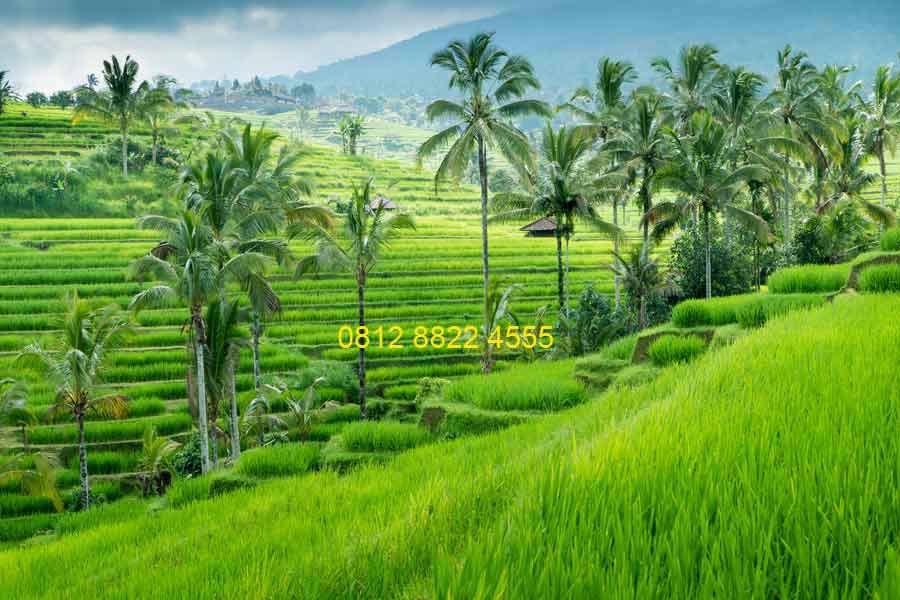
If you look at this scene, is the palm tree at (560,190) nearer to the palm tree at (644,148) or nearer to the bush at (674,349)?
the palm tree at (644,148)

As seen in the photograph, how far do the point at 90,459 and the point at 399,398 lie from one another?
342 inches

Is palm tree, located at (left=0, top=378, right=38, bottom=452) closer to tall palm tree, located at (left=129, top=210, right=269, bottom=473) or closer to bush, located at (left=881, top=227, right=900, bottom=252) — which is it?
tall palm tree, located at (left=129, top=210, right=269, bottom=473)

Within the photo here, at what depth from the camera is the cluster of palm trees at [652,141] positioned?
20.6 metres

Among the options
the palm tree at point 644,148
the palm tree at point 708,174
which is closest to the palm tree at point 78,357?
the palm tree at point 708,174

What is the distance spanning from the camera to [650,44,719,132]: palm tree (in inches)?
1177

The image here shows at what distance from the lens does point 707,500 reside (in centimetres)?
220

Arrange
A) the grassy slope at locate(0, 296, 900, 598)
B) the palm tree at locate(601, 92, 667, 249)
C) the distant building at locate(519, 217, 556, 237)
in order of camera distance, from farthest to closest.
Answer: the distant building at locate(519, 217, 556, 237)
the palm tree at locate(601, 92, 667, 249)
the grassy slope at locate(0, 296, 900, 598)

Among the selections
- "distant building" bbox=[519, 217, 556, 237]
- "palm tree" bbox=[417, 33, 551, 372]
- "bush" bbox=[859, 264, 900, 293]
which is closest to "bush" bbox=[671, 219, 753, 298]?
"distant building" bbox=[519, 217, 556, 237]

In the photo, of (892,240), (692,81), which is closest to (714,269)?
(692,81)

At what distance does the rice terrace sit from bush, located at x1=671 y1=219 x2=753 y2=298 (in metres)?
0.13

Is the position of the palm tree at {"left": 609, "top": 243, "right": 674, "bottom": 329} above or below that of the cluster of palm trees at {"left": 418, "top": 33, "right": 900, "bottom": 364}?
below

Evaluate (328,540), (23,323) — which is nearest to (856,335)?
(328,540)

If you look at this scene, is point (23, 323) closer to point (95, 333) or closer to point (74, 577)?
point (95, 333)

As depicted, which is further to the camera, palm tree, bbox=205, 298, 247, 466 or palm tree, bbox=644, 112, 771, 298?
palm tree, bbox=644, 112, 771, 298
